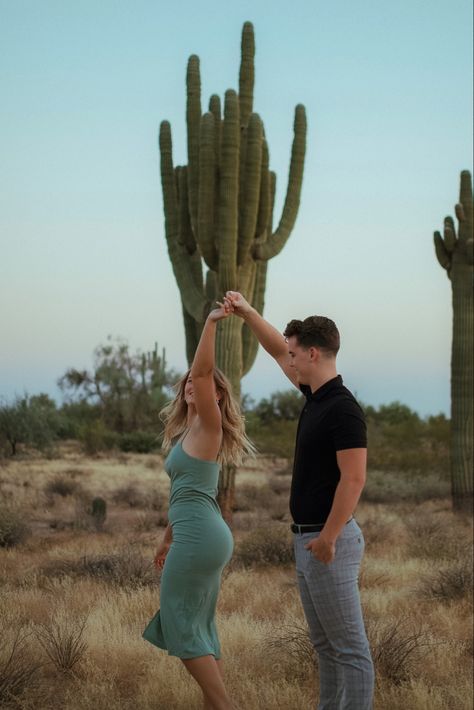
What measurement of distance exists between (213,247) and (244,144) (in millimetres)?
1826

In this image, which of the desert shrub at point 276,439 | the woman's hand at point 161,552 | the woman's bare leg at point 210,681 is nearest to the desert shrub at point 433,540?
the woman's hand at point 161,552

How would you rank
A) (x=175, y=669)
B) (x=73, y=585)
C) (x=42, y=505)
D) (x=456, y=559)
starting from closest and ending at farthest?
(x=175, y=669) → (x=73, y=585) → (x=456, y=559) → (x=42, y=505)

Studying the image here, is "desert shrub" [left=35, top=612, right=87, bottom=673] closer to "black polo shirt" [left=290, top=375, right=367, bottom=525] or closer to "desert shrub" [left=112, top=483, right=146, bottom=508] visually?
"black polo shirt" [left=290, top=375, right=367, bottom=525]

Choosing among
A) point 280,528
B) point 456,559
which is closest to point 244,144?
point 280,528

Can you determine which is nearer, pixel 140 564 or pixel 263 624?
pixel 263 624

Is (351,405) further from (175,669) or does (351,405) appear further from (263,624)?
(263,624)

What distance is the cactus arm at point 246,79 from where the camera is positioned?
15680 mm

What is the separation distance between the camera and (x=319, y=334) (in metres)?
4.09

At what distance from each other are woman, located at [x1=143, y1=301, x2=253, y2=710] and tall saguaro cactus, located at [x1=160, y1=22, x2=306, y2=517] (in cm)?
985

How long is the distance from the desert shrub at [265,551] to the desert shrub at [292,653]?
11.9 ft

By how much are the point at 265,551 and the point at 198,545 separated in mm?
6176

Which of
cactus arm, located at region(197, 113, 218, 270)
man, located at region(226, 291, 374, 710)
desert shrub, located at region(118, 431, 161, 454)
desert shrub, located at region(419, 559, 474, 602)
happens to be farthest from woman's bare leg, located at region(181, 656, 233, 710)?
desert shrub, located at region(118, 431, 161, 454)

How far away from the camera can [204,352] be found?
438 cm

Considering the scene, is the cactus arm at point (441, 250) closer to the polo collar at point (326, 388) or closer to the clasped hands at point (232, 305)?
the clasped hands at point (232, 305)
